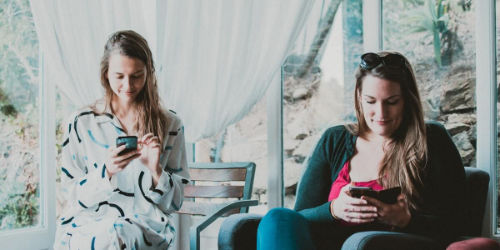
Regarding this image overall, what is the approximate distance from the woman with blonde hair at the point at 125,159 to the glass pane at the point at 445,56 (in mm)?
1199

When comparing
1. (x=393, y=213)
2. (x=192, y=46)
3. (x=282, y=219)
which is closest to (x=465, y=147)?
(x=393, y=213)

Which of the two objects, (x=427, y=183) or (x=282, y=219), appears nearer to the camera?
(x=282, y=219)

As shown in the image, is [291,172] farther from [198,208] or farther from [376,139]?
[376,139]

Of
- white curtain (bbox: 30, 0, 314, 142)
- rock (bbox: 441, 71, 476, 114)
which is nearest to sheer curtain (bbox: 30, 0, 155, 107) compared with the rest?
white curtain (bbox: 30, 0, 314, 142)

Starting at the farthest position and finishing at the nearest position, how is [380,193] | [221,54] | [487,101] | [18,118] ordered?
[221,54], [18,118], [487,101], [380,193]

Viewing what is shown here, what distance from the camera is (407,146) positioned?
1853mm

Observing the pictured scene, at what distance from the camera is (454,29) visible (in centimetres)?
233

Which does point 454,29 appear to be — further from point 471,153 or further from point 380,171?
point 380,171

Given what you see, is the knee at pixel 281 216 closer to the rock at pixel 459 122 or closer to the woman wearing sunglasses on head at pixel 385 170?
the woman wearing sunglasses on head at pixel 385 170

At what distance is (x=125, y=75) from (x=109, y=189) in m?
0.41

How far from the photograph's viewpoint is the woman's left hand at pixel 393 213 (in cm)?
168

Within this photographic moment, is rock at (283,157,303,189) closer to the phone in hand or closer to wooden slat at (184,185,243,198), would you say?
wooden slat at (184,185,243,198)

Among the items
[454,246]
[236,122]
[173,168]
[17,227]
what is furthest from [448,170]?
[17,227]

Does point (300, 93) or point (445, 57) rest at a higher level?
point (445, 57)
